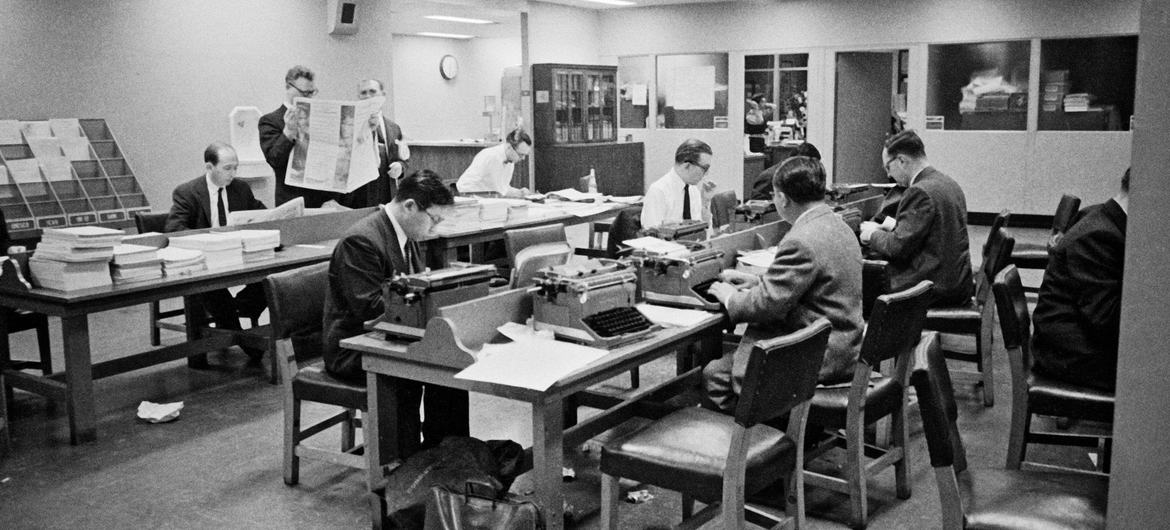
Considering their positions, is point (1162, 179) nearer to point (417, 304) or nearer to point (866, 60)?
point (417, 304)

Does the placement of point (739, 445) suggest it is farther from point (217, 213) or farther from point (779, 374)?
point (217, 213)

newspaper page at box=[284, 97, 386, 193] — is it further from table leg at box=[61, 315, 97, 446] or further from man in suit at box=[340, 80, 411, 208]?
table leg at box=[61, 315, 97, 446]

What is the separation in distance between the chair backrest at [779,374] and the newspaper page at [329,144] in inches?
174

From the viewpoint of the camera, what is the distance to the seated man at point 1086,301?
3.26 meters

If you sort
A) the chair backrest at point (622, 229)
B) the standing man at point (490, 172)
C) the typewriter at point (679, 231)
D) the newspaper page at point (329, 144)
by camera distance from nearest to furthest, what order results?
the typewriter at point (679, 231) → the chair backrest at point (622, 229) → the newspaper page at point (329, 144) → the standing man at point (490, 172)

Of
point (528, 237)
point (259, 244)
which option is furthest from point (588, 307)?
point (259, 244)

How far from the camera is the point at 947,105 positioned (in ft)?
38.8

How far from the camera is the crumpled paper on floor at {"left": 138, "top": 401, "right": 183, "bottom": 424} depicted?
4.78 meters

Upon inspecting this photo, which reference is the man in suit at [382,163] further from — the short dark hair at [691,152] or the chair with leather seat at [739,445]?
the chair with leather seat at [739,445]

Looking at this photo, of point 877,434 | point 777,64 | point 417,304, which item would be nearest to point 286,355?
point 417,304

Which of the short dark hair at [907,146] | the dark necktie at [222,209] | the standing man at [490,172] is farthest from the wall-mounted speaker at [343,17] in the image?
the short dark hair at [907,146]

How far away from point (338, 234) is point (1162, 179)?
510 centimetres

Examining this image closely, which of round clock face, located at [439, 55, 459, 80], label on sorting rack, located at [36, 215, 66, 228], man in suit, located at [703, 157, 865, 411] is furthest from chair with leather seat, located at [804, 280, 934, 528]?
round clock face, located at [439, 55, 459, 80]

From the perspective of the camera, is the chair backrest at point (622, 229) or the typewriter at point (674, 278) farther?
the chair backrest at point (622, 229)
